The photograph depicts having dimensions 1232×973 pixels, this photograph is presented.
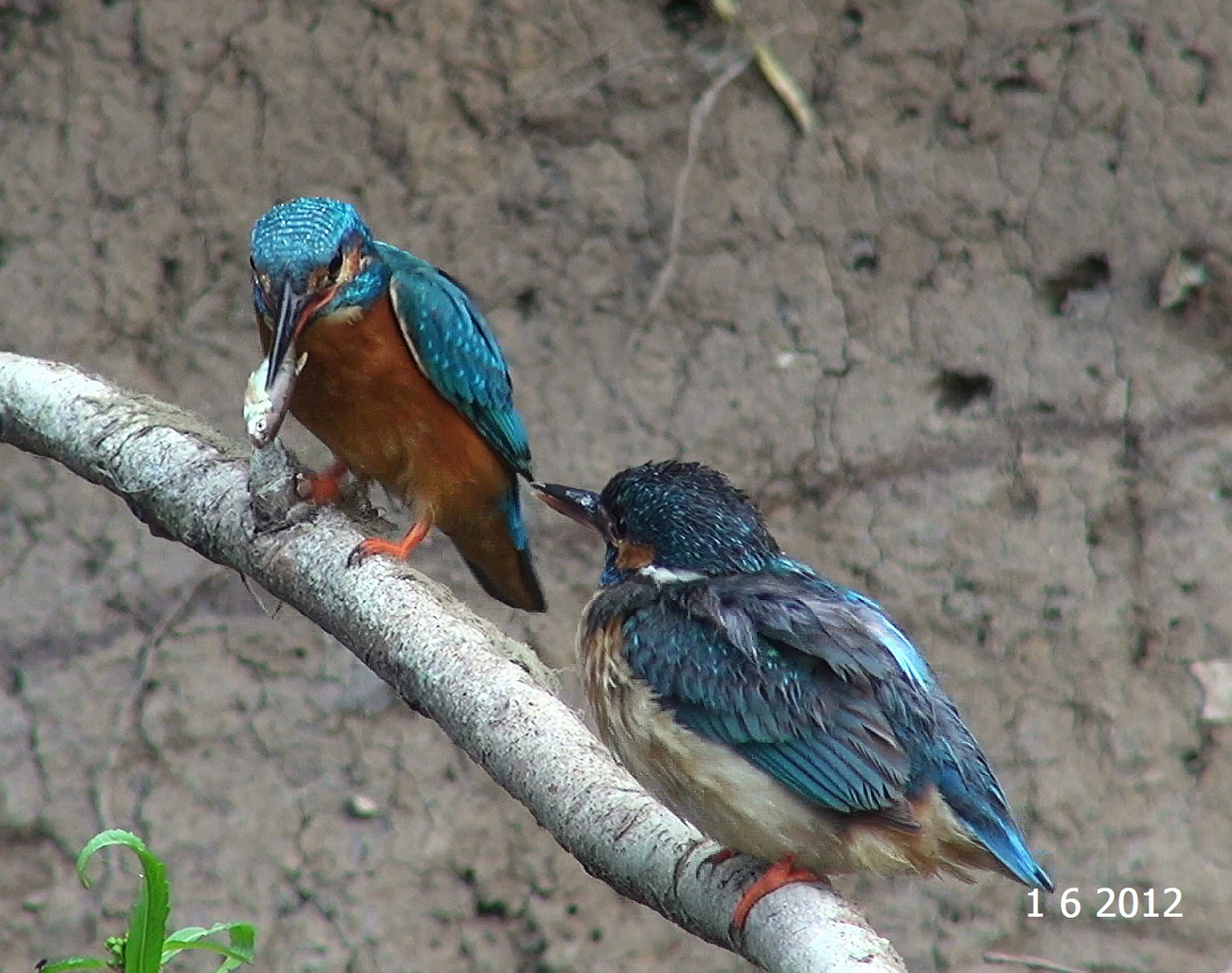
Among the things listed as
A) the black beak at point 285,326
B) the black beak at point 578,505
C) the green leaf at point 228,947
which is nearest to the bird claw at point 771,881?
the green leaf at point 228,947

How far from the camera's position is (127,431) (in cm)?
265

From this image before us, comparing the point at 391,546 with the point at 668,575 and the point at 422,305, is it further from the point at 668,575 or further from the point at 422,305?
the point at 422,305

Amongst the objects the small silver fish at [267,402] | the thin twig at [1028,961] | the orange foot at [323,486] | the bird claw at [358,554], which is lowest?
the thin twig at [1028,961]

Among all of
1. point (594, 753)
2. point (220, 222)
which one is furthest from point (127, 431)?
point (220, 222)

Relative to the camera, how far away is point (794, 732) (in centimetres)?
238

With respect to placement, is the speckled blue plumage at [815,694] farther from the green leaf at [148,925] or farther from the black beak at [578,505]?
the green leaf at [148,925]

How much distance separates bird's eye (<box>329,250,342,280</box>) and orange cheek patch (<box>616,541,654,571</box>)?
0.67 meters

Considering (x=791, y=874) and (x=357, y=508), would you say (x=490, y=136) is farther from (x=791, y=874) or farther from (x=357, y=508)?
(x=791, y=874)

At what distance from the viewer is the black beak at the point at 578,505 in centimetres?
283

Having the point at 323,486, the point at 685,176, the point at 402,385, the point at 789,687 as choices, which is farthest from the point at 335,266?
the point at 685,176

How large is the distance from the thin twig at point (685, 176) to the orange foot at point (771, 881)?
202cm

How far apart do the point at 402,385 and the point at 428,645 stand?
96 centimetres

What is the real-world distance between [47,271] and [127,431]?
5.12ft

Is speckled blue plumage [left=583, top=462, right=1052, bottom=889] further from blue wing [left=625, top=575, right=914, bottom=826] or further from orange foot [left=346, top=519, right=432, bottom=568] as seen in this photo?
orange foot [left=346, top=519, right=432, bottom=568]
